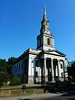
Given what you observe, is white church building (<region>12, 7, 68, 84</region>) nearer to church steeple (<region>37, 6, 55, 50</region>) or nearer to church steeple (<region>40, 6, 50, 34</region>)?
church steeple (<region>37, 6, 55, 50</region>)

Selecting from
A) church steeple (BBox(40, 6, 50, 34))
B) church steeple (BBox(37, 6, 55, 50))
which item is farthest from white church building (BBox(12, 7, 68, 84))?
church steeple (BBox(40, 6, 50, 34))

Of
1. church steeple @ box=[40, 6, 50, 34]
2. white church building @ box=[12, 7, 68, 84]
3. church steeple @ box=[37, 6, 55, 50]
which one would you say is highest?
church steeple @ box=[40, 6, 50, 34]

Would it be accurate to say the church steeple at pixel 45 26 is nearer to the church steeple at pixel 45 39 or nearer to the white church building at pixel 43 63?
the church steeple at pixel 45 39

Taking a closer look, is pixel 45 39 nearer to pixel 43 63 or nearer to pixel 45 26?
pixel 45 26

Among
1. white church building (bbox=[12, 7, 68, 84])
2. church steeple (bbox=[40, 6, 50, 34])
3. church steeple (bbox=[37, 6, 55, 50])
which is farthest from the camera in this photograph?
church steeple (bbox=[40, 6, 50, 34])

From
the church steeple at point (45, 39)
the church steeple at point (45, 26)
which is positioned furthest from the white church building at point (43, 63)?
the church steeple at point (45, 26)

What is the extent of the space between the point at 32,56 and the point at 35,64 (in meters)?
2.81

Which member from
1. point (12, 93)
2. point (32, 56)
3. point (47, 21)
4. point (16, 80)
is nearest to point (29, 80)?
point (16, 80)

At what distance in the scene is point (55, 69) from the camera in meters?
32.8

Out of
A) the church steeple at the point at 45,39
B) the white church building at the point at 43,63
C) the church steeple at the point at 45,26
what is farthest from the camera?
the church steeple at the point at 45,26

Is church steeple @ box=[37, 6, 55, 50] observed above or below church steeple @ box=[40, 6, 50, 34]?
below

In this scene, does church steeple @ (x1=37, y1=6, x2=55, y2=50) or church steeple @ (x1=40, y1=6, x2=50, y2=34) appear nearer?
church steeple @ (x1=37, y1=6, x2=55, y2=50)

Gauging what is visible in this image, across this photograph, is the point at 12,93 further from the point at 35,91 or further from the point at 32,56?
the point at 32,56

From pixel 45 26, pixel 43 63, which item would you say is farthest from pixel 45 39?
pixel 43 63
